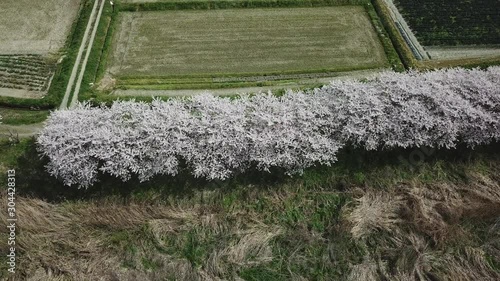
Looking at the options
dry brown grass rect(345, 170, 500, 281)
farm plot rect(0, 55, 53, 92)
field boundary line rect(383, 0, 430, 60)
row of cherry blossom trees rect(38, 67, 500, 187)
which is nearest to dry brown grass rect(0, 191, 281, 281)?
row of cherry blossom trees rect(38, 67, 500, 187)

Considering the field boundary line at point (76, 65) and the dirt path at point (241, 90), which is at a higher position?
the field boundary line at point (76, 65)

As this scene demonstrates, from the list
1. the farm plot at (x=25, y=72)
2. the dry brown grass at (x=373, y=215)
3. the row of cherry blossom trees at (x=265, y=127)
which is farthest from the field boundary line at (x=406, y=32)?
the farm plot at (x=25, y=72)

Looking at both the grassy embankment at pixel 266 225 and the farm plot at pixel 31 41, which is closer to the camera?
the grassy embankment at pixel 266 225

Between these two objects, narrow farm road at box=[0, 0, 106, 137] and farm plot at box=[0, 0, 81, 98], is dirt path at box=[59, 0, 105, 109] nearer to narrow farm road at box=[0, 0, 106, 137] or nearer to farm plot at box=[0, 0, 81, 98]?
narrow farm road at box=[0, 0, 106, 137]

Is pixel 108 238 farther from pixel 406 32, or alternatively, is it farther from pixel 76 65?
pixel 406 32

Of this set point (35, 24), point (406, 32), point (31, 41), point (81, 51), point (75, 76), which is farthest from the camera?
point (406, 32)

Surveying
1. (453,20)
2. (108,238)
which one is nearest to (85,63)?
(108,238)

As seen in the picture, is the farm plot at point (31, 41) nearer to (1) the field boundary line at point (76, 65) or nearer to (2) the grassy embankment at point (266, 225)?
(1) the field boundary line at point (76, 65)
